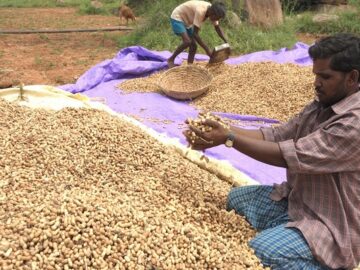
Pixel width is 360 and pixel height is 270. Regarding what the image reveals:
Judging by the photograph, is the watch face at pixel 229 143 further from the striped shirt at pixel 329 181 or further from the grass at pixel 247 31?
the grass at pixel 247 31

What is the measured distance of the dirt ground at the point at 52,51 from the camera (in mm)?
6832

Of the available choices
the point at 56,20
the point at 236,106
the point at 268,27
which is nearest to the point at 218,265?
the point at 236,106

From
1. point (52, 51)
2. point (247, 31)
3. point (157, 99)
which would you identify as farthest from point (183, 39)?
point (52, 51)

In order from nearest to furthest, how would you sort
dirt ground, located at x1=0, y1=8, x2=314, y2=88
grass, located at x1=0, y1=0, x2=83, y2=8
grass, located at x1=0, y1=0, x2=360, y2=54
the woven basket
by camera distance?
the woven basket, dirt ground, located at x1=0, y1=8, x2=314, y2=88, grass, located at x1=0, y1=0, x2=360, y2=54, grass, located at x1=0, y1=0, x2=83, y2=8

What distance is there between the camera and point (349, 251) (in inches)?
77.2

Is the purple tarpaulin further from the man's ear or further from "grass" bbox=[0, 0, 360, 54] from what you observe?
the man's ear

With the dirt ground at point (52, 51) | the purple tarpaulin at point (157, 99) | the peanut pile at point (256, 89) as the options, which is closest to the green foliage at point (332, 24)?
→ the dirt ground at point (52, 51)

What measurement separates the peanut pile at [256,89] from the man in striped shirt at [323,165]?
251cm

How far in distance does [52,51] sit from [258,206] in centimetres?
735

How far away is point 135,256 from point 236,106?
10.0ft

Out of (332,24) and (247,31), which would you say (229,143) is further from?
(332,24)

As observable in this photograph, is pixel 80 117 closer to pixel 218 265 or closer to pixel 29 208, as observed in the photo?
pixel 29 208

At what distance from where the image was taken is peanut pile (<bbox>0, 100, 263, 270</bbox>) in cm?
188

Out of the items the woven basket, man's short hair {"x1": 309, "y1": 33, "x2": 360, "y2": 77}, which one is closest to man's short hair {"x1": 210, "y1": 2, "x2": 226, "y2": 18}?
the woven basket
